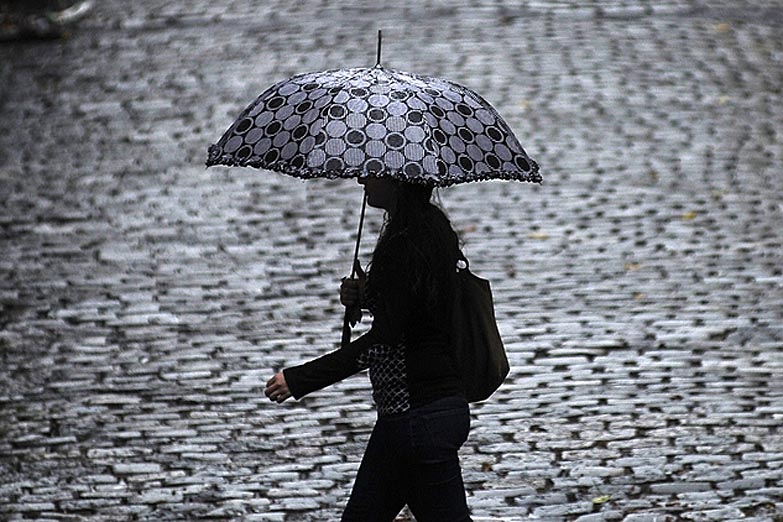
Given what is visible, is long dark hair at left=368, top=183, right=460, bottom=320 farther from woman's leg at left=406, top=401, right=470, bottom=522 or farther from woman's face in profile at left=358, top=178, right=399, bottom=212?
woman's leg at left=406, top=401, right=470, bottom=522

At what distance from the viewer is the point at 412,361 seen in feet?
15.3

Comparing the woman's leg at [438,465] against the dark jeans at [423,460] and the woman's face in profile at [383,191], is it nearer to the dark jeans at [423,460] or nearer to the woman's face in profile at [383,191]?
the dark jeans at [423,460]

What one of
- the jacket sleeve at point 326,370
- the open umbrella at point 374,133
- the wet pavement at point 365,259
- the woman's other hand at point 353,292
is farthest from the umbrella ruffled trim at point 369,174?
the wet pavement at point 365,259

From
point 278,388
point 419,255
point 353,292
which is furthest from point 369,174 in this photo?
point 278,388

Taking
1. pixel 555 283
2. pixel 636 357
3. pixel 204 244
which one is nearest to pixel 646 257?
pixel 555 283

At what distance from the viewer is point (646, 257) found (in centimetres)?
1002

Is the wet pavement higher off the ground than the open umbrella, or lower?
lower

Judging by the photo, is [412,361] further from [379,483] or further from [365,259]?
[365,259]

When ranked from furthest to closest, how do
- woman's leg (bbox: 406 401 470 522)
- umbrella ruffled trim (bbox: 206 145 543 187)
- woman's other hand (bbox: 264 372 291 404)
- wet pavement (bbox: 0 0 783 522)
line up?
1. wet pavement (bbox: 0 0 783 522)
2. woman's other hand (bbox: 264 372 291 404)
3. woman's leg (bbox: 406 401 470 522)
4. umbrella ruffled trim (bbox: 206 145 543 187)

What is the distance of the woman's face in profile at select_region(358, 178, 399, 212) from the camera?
4691mm

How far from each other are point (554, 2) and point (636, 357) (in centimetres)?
1014

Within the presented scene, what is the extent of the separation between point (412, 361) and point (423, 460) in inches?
12.1

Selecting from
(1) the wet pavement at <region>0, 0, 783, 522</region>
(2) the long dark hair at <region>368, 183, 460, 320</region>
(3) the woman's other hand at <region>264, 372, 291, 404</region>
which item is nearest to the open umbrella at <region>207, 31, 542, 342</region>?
(2) the long dark hair at <region>368, 183, 460, 320</region>

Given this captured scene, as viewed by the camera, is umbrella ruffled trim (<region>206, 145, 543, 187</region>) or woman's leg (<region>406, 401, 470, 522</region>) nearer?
umbrella ruffled trim (<region>206, 145, 543, 187</region>)
